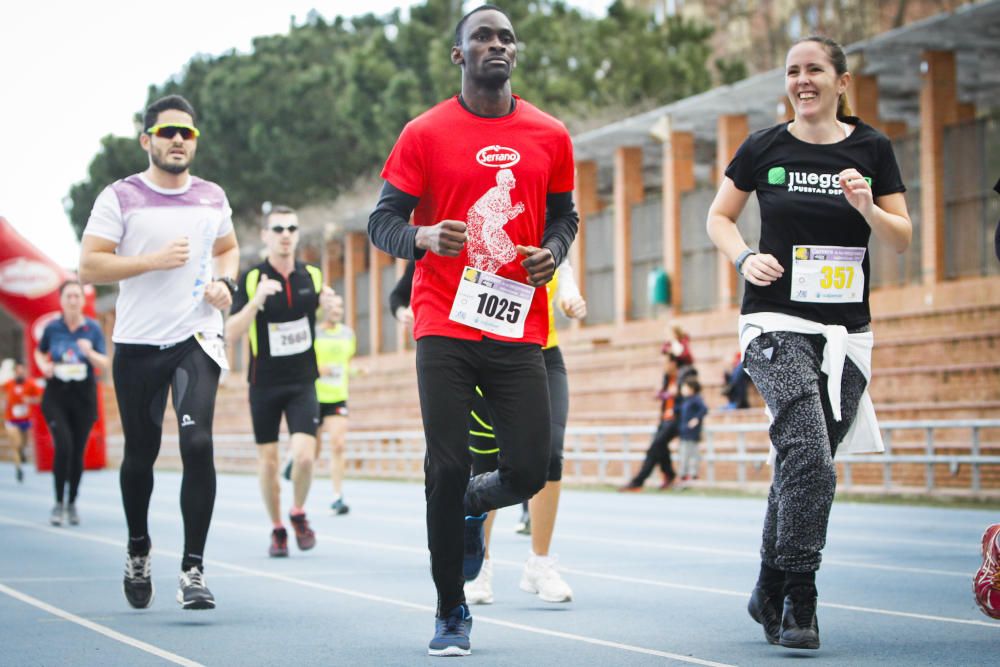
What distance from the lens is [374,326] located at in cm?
5422

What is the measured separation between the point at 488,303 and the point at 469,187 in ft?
1.59

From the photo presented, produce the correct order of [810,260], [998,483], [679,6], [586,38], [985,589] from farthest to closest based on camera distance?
[679,6], [586,38], [998,483], [810,260], [985,589]

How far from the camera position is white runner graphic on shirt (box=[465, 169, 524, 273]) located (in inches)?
260

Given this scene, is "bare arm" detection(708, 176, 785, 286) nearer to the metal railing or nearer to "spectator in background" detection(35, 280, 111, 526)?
the metal railing

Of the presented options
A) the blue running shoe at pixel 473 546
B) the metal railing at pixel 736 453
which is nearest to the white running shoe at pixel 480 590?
the blue running shoe at pixel 473 546

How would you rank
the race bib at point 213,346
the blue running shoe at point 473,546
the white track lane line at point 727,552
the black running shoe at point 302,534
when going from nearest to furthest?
the blue running shoe at point 473,546, the race bib at point 213,346, the white track lane line at point 727,552, the black running shoe at point 302,534

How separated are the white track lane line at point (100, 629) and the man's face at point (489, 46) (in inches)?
106

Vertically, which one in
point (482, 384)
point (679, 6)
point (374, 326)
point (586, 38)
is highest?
point (679, 6)

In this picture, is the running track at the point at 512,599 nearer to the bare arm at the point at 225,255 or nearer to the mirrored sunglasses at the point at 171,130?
the bare arm at the point at 225,255

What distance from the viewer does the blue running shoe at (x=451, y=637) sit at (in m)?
6.62

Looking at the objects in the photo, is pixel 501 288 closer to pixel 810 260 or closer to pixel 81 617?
pixel 810 260

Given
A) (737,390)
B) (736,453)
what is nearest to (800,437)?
(736,453)

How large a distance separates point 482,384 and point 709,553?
5870 millimetres

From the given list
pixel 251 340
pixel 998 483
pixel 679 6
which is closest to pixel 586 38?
pixel 679 6
